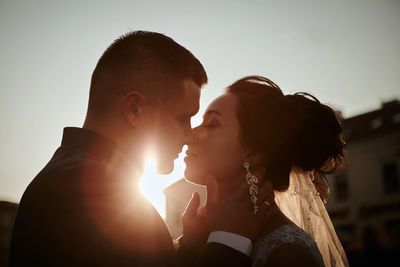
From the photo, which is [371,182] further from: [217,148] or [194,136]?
[194,136]

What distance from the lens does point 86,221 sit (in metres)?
2.04

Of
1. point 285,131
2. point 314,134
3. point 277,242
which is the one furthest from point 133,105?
point 314,134

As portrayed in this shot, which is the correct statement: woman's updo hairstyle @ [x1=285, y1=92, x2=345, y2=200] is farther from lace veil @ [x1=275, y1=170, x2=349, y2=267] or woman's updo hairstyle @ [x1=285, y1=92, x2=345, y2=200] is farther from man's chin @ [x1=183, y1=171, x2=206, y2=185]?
man's chin @ [x1=183, y1=171, x2=206, y2=185]

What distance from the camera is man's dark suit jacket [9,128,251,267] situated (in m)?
2.02

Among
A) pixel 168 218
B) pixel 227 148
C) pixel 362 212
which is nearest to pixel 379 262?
pixel 227 148

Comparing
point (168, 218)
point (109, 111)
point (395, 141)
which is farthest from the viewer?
point (168, 218)

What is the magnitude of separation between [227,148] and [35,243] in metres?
2.29

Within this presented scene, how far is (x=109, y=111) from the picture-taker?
288 centimetres

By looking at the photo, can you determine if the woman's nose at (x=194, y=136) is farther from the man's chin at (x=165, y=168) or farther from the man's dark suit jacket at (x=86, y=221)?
the man's dark suit jacket at (x=86, y=221)

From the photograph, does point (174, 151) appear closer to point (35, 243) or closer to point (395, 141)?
point (35, 243)

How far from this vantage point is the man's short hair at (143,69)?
3064 mm

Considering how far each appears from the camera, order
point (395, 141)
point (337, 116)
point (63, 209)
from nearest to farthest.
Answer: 1. point (63, 209)
2. point (337, 116)
3. point (395, 141)

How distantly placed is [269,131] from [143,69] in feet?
5.24

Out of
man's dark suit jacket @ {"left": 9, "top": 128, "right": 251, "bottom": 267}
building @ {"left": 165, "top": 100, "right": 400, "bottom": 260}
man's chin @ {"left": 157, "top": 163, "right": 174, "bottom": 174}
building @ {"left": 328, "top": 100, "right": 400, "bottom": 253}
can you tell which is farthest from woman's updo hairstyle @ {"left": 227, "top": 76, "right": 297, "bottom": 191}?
building @ {"left": 328, "top": 100, "right": 400, "bottom": 253}
